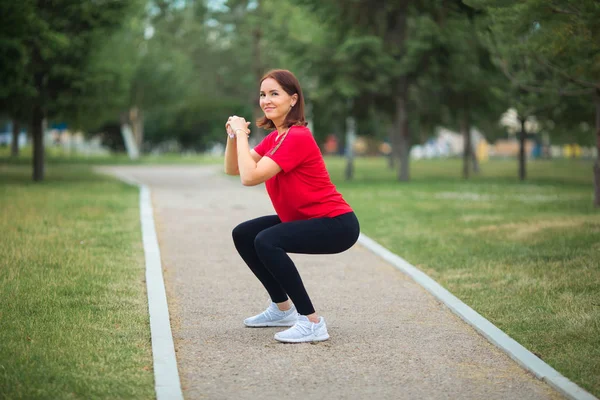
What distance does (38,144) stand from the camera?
73.0ft

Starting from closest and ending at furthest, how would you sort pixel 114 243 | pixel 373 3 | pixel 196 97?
pixel 114 243, pixel 373 3, pixel 196 97

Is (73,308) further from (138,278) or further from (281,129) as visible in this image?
(281,129)

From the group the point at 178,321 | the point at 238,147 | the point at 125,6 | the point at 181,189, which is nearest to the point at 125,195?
the point at 181,189

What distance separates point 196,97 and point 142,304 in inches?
2110

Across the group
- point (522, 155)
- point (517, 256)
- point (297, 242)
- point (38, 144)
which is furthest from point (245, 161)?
point (522, 155)

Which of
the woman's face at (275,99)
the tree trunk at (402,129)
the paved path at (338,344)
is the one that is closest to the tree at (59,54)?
the tree trunk at (402,129)

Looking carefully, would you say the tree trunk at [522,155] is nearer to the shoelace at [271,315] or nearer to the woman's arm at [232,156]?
the shoelace at [271,315]

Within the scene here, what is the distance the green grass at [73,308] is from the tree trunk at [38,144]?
945 centimetres

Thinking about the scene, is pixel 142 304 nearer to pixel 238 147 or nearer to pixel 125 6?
pixel 238 147

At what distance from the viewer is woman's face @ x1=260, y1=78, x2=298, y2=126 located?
538cm

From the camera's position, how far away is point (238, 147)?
520 cm

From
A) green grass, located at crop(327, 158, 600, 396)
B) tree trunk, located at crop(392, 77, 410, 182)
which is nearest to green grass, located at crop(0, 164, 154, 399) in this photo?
green grass, located at crop(327, 158, 600, 396)

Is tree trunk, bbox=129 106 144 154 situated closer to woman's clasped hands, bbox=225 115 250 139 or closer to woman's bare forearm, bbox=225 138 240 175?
woman's bare forearm, bbox=225 138 240 175

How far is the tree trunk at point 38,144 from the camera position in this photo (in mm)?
21781
